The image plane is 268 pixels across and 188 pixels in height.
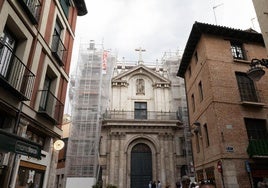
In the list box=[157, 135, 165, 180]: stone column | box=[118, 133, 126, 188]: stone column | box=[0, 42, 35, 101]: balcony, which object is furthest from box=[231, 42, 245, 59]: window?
box=[0, 42, 35, 101]: balcony

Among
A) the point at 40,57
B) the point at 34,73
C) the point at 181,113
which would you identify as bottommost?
the point at 34,73

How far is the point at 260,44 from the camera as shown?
16.1m

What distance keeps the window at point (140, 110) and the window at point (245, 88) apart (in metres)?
12.7

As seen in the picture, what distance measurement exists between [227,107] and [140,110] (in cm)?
1344

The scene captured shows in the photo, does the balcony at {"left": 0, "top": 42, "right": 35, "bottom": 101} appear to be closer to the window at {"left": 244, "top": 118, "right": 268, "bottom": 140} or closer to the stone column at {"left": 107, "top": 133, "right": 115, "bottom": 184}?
the window at {"left": 244, "top": 118, "right": 268, "bottom": 140}

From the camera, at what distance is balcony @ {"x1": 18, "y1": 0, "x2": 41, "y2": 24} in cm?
768

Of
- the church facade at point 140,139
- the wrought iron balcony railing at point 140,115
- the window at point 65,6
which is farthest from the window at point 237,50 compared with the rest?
the wrought iron balcony railing at point 140,115

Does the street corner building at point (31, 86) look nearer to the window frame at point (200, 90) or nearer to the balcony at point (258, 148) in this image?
the window frame at point (200, 90)

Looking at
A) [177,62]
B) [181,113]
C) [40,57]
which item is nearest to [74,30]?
[40,57]

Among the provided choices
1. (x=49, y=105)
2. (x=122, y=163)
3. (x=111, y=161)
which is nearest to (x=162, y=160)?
(x=122, y=163)

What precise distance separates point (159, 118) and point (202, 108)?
9.87m

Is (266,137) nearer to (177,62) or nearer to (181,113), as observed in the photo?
(181,113)

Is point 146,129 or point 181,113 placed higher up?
point 181,113

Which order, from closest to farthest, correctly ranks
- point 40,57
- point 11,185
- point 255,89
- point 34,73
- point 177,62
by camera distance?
point 11,185 → point 34,73 → point 40,57 → point 255,89 → point 177,62
